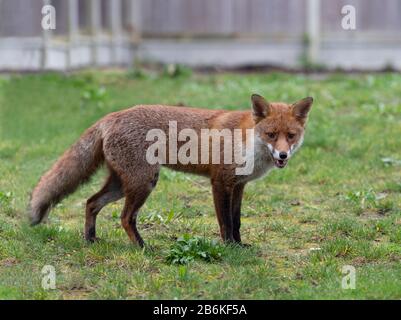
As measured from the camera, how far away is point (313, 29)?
1878 cm

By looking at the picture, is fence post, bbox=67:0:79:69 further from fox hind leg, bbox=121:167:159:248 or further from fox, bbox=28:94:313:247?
fox hind leg, bbox=121:167:159:248

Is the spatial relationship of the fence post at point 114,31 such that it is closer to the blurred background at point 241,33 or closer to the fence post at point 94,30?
the blurred background at point 241,33

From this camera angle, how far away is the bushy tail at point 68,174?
20.5 ft

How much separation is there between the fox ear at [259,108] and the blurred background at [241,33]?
11929 millimetres

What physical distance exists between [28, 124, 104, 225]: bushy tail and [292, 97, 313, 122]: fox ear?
5.19 feet

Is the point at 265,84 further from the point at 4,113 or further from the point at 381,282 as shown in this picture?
the point at 381,282

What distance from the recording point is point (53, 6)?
16062 millimetres

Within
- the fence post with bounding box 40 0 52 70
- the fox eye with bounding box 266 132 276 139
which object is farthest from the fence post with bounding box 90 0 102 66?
the fox eye with bounding box 266 132 276 139

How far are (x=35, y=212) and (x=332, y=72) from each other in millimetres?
12651

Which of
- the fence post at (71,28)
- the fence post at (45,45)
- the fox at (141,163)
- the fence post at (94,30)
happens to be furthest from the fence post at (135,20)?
the fox at (141,163)

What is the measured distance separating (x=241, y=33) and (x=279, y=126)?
13.5 m

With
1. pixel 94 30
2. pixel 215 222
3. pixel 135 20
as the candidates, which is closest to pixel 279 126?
pixel 215 222

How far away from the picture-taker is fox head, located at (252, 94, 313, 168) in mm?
6059

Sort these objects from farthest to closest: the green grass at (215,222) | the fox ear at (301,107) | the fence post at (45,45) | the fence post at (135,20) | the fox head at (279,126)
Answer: the fence post at (135,20) < the fence post at (45,45) < the fox ear at (301,107) < the fox head at (279,126) < the green grass at (215,222)
